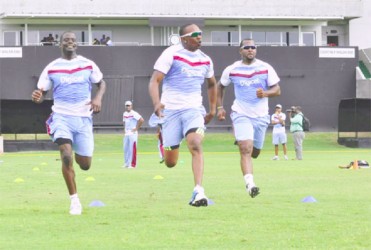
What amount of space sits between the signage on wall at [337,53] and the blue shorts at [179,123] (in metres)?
46.0

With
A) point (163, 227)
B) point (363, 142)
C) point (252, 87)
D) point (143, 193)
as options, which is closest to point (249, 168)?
point (252, 87)

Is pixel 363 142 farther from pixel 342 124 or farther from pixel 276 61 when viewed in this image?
pixel 276 61

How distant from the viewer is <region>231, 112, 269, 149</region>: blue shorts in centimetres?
1550

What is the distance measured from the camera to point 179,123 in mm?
13617

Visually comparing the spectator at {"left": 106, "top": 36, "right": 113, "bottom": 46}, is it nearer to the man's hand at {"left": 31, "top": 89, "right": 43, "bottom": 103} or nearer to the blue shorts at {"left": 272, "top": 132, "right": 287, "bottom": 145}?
the blue shorts at {"left": 272, "top": 132, "right": 287, "bottom": 145}

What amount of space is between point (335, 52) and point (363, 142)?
12.4 meters

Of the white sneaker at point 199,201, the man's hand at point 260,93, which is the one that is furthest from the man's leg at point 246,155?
the white sneaker at point 199,201

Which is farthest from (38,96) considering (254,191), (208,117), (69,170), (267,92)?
(267,92)

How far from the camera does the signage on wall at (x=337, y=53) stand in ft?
193

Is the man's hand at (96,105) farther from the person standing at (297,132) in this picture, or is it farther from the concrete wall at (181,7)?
the concrete wall at (181,7)

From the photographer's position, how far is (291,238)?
33.2ft

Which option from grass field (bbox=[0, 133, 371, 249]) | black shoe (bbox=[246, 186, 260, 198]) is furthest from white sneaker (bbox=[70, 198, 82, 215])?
black shoe (bbox=[246, 186, 260, 198])

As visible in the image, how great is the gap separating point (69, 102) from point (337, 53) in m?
47.3

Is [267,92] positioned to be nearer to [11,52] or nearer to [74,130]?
[74,130]
